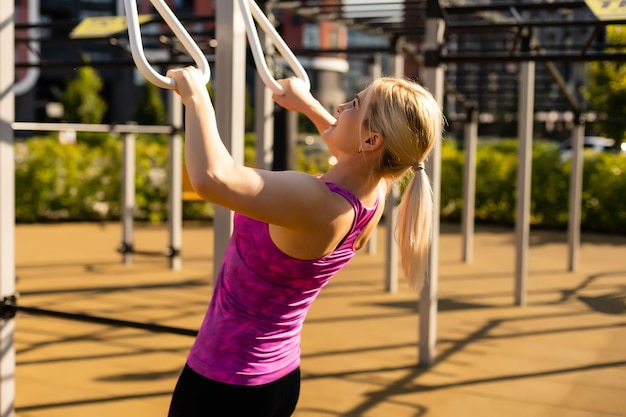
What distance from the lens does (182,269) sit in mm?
7992

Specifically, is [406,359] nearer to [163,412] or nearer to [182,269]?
[163,412]

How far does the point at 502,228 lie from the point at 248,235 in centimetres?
1050

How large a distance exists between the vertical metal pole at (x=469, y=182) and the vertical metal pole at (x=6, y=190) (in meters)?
5.98

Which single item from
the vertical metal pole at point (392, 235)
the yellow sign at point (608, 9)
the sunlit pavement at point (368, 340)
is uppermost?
the yellow sign at point (608, 9)

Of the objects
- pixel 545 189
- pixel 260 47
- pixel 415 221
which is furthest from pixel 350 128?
pixel 545 189

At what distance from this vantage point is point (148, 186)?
1169cm

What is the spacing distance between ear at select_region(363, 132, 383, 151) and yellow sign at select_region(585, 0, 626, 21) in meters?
2.76

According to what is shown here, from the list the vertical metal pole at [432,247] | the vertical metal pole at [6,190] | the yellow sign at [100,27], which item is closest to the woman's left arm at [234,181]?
the vertical metal pole at [6,190]

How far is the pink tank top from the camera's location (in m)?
1.80

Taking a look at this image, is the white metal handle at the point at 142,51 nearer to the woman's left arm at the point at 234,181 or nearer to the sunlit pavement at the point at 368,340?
the woman's left arm at the point at 234,181

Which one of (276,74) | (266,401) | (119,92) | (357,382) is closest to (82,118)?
(119,92)

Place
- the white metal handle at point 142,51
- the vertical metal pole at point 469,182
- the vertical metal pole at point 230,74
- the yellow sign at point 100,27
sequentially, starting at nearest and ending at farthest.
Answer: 1. the white metal handle at point 142,51
2. the vertical metal pole at point 230,74
3. the yellow sign at point 100,27
4. the vertical metal pole at point 469,182

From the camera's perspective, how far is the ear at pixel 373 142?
176 centimetres

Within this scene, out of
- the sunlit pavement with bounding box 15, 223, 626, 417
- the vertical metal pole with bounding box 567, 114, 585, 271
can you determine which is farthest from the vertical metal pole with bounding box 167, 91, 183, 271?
the vertical metal pole with bounding box 567, 114, 585, 271
